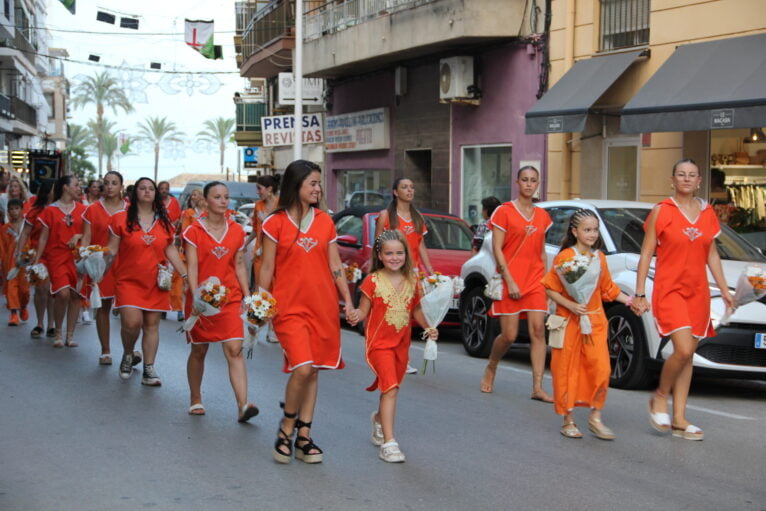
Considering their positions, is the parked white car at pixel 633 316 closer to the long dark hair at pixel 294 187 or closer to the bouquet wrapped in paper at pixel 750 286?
the bouquet wrapped in paper at pixel 750 286

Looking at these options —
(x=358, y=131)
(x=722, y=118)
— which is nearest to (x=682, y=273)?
(x=722, y=118)

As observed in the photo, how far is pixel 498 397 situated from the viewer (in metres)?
8.96

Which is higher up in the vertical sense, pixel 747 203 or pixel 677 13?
pixel 677 13

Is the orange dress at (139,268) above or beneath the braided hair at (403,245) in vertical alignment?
beneath

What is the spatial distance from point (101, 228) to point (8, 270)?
480 centimetres

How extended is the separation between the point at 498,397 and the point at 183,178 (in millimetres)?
142674

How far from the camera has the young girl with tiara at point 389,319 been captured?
6.58 m

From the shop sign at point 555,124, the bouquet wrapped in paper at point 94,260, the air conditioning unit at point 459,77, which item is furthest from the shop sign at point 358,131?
the bouquet wrapped in paper at point 94,260

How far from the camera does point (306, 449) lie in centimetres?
656

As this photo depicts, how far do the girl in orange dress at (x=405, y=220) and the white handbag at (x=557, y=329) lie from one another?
2.55 meters

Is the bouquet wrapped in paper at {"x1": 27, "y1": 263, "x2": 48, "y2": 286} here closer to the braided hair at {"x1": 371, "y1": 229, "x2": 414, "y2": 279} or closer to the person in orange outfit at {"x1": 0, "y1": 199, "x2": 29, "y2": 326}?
the person in orange outfit at {"x1": 0, "y1": 199, "x2": 29, "y2": 326}

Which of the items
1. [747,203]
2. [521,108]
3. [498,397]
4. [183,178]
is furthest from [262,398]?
[183,178]

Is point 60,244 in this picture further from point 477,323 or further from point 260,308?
point 260,308

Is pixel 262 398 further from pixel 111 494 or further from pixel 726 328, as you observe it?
pixel 726 328
